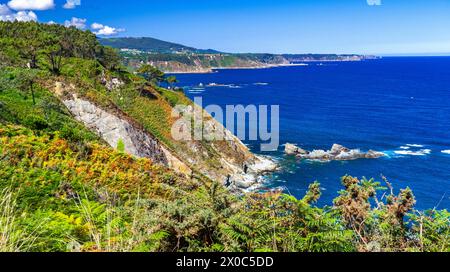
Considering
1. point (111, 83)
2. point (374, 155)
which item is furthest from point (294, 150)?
point (111, 83)

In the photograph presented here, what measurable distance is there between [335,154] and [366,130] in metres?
20.2

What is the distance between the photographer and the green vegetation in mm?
6051

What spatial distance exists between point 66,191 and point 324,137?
65.7 meters

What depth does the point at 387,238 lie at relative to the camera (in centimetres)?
680

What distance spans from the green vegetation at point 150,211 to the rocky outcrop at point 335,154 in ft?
140

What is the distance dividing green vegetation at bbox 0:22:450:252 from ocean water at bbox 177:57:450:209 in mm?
1744

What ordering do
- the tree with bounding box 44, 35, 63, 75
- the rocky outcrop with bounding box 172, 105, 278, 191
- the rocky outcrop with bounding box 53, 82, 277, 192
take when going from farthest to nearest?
the rocky outcrop with bounding box 172, 105, 278, 191
the tree with bounding box 44, 35, 63, 75
the rocky outcrop with bounding box 53, 82, 277, 192

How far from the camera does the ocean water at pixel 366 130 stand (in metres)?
50.8

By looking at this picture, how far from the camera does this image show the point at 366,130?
7862 centimetres

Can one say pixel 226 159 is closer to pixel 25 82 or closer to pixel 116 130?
pixel 116 130

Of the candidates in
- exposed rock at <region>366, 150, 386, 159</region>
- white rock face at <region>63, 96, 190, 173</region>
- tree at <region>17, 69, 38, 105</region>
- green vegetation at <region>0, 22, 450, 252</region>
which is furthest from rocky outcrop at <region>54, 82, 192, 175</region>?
exposed rock at <region>366, 150, 386, 159</region>

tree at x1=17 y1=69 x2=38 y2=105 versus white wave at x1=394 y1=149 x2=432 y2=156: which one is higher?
tree at x1=17 y1=69 x2=38 y2=105

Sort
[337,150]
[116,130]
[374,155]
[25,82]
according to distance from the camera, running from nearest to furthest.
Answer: [25,82] → [116,130] → [374,155] → [337,150]

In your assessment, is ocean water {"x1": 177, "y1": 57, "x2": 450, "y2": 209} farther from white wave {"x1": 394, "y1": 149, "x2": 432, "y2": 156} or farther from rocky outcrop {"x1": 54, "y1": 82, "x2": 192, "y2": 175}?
rocky outcrop {"x1": 54, "y1": 82, "x2": 192, "y2": 175}
